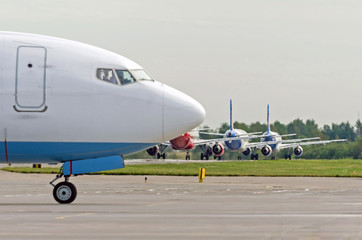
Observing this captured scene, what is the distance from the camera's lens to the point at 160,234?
55.4 ft

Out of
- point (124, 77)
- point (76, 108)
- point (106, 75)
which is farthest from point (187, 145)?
point (76, 108)

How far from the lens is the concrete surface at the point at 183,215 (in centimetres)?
1705

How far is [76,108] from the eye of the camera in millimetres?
25500

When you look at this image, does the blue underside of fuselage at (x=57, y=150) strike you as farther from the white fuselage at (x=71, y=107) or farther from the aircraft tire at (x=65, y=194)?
the aircraft tire at (x=65, y=194)

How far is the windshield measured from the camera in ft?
86.1

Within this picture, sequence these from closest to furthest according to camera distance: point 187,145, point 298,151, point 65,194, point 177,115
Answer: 1. point 177,115
2. point 65,194
3. point 187,145
4. point 298,151

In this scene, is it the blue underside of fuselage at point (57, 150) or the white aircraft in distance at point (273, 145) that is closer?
the blue underside of fuselage at point (57, 150)

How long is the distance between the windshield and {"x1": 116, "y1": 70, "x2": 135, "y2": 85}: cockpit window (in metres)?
0.19

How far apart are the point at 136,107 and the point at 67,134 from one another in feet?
7.61

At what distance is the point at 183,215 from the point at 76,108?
5841 mm

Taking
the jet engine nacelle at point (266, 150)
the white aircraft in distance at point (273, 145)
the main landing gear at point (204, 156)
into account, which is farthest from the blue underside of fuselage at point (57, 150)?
the jet engine nacelle at point (266, 150)

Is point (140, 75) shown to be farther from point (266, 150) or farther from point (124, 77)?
point (266, 150)

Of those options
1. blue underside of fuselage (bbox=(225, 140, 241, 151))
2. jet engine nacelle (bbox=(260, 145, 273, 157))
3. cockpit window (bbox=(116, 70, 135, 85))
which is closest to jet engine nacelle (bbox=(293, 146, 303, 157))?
jet engine nacelle (bbox=(260, 145, 273, 157))

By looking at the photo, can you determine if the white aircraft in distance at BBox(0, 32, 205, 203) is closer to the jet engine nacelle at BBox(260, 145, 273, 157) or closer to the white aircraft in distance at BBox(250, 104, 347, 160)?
the white aircraft in distance at BBox(250, 104, 347, 160)
